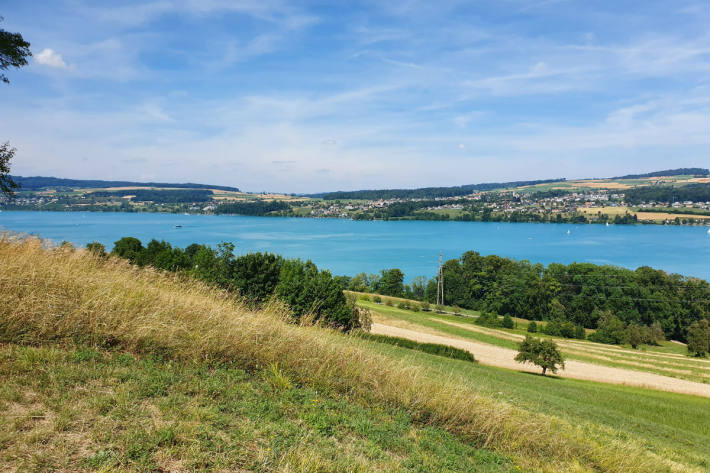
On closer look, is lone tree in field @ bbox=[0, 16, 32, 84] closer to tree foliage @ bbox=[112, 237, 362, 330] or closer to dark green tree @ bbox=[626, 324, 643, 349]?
tree foliage @ bbox=[112, 237, 362, 330]

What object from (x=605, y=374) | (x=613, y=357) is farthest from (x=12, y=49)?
(x=613, y=357)

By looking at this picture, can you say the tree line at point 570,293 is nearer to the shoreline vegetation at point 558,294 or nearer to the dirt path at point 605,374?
the shoreline vegetation at point 558,294

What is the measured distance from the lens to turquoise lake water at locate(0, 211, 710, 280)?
99.4 metres

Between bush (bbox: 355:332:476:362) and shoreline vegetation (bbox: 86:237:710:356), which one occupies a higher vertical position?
bush (bbox: 355:332:476:362)

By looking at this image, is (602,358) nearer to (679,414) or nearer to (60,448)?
(679,414)

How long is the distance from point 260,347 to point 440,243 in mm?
135432

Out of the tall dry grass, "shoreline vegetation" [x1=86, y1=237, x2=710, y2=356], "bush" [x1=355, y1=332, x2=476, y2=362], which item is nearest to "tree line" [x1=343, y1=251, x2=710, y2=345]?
"shoreline vegetation" [x1=86, y1=237, x2=710, y2=356]

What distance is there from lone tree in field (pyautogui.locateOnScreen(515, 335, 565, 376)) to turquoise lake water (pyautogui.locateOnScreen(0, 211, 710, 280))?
208 feet

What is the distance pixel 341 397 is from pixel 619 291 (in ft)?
258

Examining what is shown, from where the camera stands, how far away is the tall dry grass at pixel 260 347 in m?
5.19

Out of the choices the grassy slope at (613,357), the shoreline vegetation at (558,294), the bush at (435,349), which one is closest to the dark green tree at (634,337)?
the shoreline vegetation at (558,294)

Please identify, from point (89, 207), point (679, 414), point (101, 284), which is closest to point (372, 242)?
point (679, 414)

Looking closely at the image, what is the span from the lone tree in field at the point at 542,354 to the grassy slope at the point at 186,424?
23633 mm

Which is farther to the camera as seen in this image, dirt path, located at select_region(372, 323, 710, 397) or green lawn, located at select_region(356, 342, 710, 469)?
dirt path, located at select_region(372, 323, 710, 397)
